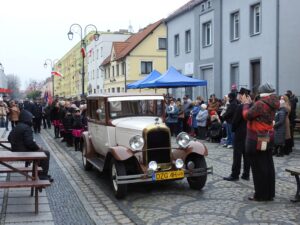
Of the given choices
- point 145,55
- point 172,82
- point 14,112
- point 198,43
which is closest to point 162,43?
point 145,55

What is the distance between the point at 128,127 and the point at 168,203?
1.77 metres

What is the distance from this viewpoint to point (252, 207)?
705cm

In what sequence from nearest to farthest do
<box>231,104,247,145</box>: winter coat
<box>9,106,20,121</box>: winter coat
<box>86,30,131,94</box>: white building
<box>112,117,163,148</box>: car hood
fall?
<box>112,117,163,148</box>: car hood → <box>231,104,247,145</box>: winter coat → <box>9,106,20,121</box>: winter coat → <box>86,30,131,94</box>: white building

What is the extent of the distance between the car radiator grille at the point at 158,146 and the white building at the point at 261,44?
40.1ft

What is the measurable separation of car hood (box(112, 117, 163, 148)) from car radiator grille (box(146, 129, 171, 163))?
23cm

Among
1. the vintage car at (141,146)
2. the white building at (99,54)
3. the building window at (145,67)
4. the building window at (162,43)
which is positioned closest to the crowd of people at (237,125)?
the vintage car at (141,146)

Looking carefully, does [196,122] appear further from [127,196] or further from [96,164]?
[127,196]

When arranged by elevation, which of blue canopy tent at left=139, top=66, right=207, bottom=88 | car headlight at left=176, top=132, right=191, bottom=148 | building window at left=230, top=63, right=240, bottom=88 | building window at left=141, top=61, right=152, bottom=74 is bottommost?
car headlight at left=176, top=132, right=191, bottom=148

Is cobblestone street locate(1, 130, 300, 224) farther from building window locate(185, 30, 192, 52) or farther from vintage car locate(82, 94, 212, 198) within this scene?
→ building window locate(185, 30, 192, 52)

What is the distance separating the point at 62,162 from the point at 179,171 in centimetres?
528

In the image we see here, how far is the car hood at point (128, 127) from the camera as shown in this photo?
8292 millimetres

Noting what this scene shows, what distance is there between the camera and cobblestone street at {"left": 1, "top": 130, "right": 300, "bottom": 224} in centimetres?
649

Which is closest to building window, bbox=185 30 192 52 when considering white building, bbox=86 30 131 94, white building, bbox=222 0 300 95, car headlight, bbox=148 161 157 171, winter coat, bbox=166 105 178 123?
white building, bbox=222 0 300 95

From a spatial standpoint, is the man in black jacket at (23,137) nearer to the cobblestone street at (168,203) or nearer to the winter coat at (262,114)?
the cobblestone street at (168,203)
